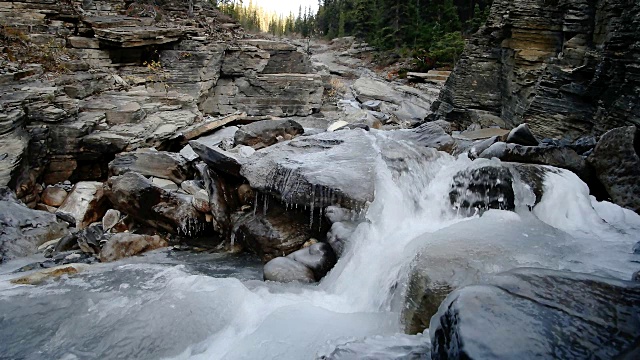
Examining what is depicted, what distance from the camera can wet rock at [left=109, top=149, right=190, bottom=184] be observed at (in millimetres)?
9867

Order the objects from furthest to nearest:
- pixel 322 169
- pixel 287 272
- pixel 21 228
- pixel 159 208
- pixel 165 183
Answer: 1. pixel 165 183
2. pixel 159 208
3. pixel 21 228
4. pixel 322 169
5. pixel 287 272

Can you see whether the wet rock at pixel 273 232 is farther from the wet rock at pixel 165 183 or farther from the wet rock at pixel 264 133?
the wet rock at pixel 264 133

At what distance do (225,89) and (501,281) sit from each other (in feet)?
53.6

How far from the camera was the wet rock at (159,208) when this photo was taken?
8180 millimetres

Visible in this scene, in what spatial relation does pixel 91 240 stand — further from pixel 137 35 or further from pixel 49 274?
pixel 137 35

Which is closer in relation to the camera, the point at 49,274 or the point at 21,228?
the point at 49,274

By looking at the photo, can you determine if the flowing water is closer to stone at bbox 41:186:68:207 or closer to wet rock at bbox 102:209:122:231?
wet rock at bbox 102:209:122:231

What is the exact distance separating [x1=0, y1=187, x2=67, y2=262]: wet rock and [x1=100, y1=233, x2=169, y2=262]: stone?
1484 mm

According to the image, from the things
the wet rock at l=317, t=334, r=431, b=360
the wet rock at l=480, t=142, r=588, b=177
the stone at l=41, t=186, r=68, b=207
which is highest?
the wet rock at l=480, t=142, r=588, b=177

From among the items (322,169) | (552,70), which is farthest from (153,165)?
(552,70)

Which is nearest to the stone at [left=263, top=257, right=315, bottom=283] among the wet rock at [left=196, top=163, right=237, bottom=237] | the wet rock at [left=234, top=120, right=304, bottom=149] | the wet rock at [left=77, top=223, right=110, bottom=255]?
the wet rock at [left=196, top=163, right=237, bottom=237]

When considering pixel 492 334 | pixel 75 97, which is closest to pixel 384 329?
pixel 492 334

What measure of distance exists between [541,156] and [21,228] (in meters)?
9.90

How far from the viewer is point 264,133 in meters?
11.6
